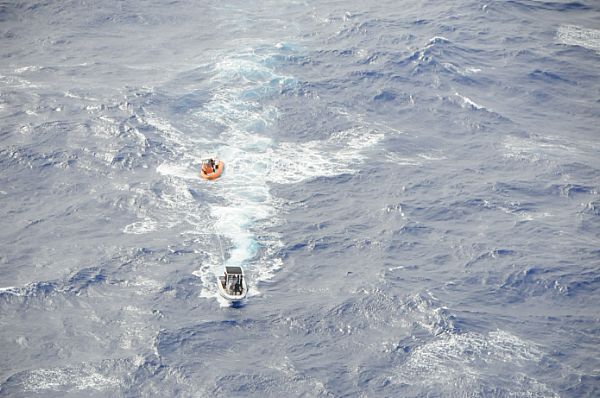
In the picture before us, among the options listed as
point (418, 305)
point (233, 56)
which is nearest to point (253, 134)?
point (233, 56)

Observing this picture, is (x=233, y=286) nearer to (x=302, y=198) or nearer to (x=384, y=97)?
(x=302, y=198)

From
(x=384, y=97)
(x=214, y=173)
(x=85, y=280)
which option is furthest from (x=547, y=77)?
(x=85, y=280)

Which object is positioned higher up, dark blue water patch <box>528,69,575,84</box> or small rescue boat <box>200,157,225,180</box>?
dark blue water patch <box>528,69,575,84</box>

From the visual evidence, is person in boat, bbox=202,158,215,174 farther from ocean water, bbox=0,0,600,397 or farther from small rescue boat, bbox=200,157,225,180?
ocean water, bbox=0,0,600,397

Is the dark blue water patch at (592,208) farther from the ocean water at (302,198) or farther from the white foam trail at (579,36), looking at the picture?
the white foam trail at (579,36)

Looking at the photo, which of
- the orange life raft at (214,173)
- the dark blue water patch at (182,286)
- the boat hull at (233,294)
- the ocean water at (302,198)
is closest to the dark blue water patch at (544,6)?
the ocean water at (302,198)

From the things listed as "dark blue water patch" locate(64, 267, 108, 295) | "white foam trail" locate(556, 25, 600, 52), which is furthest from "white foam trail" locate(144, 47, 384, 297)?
"white foam trail" locate(556, 25, 600, 52)
